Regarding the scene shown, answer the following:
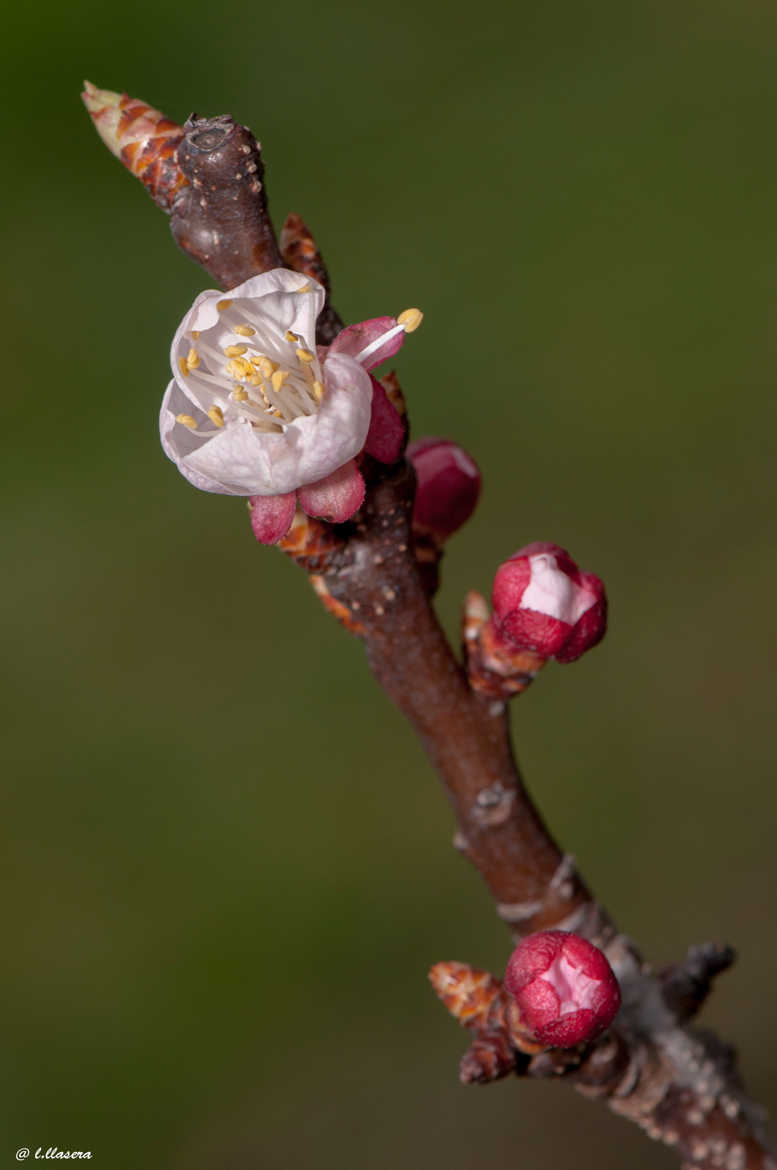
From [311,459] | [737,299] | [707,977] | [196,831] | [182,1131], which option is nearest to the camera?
[311,459]

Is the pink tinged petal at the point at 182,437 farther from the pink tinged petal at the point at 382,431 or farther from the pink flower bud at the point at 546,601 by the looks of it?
the pink flower bud at the point at 546,601

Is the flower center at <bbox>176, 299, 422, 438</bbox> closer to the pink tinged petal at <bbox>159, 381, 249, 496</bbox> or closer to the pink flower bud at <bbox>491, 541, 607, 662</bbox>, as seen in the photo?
the pink tinged petal at <bbox>159, 381, 249, 496</bbox>

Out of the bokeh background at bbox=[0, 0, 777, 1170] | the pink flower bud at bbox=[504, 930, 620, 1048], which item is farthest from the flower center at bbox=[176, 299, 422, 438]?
the bokeh background at bbox=[0, 0, 777, 1170]

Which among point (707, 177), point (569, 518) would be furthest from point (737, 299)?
point (569, 518)

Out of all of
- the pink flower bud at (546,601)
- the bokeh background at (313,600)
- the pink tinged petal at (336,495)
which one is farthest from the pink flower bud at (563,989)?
the bokeh background at (313,600)

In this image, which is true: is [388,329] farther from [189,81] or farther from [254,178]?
[189,81]

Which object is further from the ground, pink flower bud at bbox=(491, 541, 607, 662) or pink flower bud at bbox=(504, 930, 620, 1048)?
pink flower bud at bbox=(491, 541, 607, 662)
